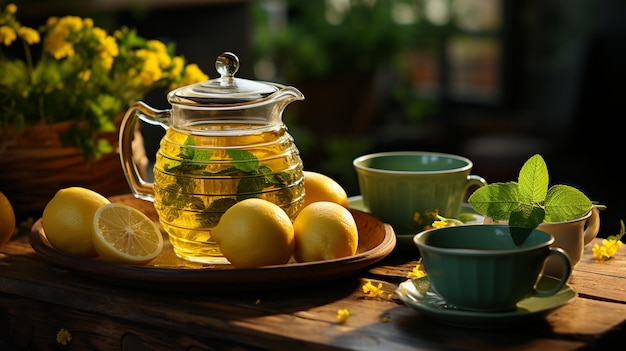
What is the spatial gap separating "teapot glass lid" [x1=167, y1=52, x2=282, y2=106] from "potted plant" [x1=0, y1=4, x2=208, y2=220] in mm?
341

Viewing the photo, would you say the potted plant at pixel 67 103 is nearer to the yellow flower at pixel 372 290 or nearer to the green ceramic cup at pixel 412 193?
the green ceramic cup at pixel 412 193

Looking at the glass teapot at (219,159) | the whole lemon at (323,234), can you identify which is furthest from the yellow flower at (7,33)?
the whole lemon at (323,234)

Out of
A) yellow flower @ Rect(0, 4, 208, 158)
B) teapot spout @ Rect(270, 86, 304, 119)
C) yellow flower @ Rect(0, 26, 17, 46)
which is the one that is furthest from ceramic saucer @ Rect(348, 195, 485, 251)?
yellow flower @ Rect(0, 26, 17, 46)

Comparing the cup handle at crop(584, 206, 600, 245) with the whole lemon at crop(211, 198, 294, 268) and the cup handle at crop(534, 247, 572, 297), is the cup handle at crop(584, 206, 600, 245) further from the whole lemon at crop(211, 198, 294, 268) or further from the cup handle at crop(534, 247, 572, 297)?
the whole lemon at crop(211, 198, 294, 268)

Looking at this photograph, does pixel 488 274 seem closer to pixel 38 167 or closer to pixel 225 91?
pixel 225 91

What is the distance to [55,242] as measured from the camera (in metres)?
1.11

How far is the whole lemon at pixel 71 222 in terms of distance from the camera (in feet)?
3.61

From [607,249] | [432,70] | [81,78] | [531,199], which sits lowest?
[432,70]

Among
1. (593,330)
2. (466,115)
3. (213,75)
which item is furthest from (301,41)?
(593,330)

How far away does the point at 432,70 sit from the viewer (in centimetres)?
439

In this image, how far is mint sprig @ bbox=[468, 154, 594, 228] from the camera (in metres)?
1.03

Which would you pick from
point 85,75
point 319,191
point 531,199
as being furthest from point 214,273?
point 85,75

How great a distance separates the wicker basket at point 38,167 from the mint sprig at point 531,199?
0.70 m

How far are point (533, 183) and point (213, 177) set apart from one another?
15.1 inches
